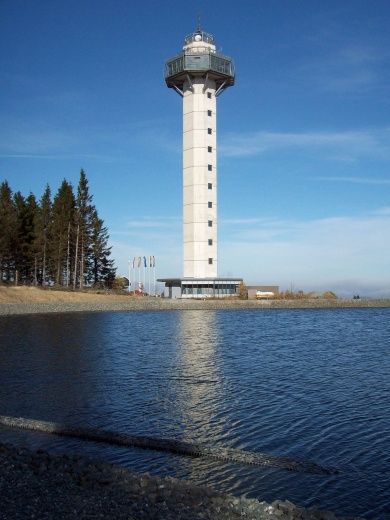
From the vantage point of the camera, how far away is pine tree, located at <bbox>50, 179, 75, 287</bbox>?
281 feet

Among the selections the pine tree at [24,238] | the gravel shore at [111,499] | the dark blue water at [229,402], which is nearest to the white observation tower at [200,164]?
the pine tree at [24,238]

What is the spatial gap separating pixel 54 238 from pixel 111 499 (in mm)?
80000

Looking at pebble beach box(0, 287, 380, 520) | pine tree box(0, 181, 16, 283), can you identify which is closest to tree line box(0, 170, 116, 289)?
pine tree box(0, 181, 16, 283)

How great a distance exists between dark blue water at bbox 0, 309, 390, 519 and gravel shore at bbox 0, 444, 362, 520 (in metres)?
1.44

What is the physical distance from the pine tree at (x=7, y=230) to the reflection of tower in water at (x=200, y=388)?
4371 cm

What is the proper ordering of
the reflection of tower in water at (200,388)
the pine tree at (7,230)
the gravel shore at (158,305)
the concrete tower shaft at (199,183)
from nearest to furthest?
1. the reflection of tower in water at (200,388)
2. the gravel shore at (158,305)
3. the pine tree at (7,230)
4. the concrete tower shaft at (199,183)

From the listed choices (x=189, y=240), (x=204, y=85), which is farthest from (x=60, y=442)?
(x=204, y=85)

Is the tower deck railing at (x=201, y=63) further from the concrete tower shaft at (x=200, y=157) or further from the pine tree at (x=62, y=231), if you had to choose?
the pine tree at (x=62, y=231)

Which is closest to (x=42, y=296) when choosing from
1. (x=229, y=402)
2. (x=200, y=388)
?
(x=200, y=388)

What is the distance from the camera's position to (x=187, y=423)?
16.1 metres

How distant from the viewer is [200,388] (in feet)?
70.6

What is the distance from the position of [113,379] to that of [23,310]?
45.8 m

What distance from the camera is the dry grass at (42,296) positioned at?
2867 inches

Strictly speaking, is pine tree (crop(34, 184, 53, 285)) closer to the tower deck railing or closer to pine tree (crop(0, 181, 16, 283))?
pine tree (crop(0, 181, 16, 283))
